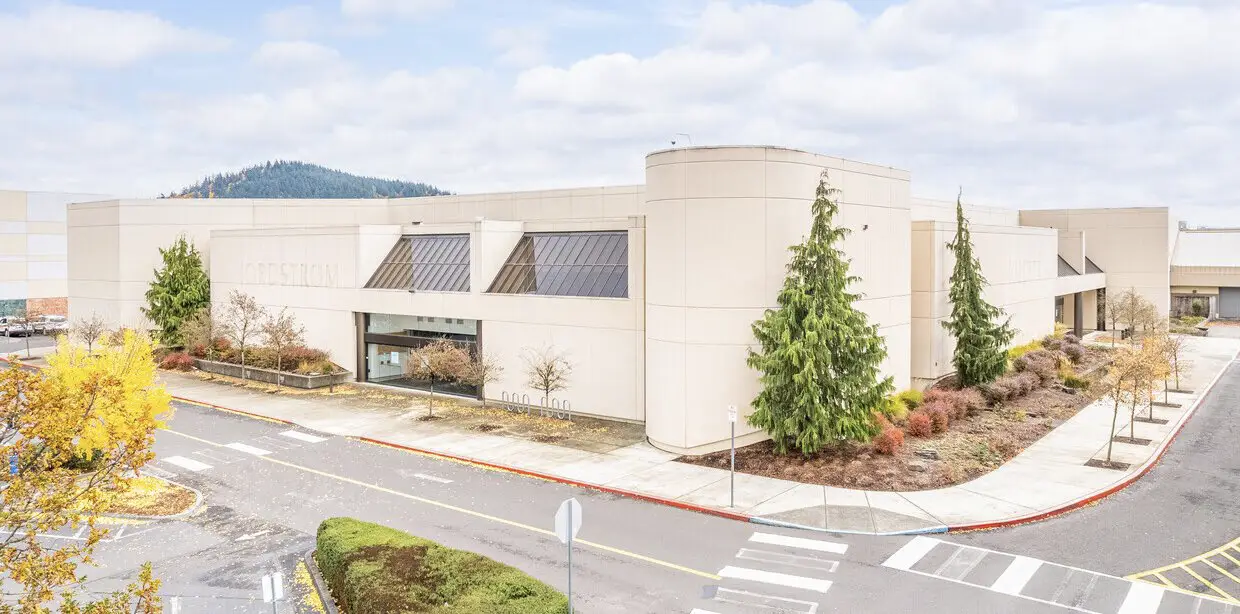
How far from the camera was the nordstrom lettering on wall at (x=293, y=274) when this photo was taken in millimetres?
38594

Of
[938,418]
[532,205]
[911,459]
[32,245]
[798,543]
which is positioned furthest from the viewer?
[32,245]

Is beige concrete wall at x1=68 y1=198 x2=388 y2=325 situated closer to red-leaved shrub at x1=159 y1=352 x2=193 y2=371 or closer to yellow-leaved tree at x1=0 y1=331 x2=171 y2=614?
red-leaved shrub at x1=159 y1=352 x2=193 y2=371

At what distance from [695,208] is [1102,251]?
1902 inches

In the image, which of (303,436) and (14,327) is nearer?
(303,436)

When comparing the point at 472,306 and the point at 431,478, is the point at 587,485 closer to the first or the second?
the point at 431,478

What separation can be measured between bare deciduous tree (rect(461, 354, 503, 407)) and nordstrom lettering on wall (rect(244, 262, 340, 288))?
10.9 m

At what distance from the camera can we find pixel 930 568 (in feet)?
49.7

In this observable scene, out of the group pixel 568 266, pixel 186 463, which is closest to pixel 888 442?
pixel 568 266

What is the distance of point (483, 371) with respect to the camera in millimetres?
29953

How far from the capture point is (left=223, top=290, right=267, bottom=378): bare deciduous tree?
39.7 meters

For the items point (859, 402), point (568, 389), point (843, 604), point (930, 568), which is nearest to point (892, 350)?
point (859, 402)

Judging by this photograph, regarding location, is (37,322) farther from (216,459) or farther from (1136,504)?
(1136,504)

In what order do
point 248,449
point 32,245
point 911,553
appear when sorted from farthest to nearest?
point 32,245
point 248,449
point 911,553

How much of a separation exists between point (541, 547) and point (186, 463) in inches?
529
